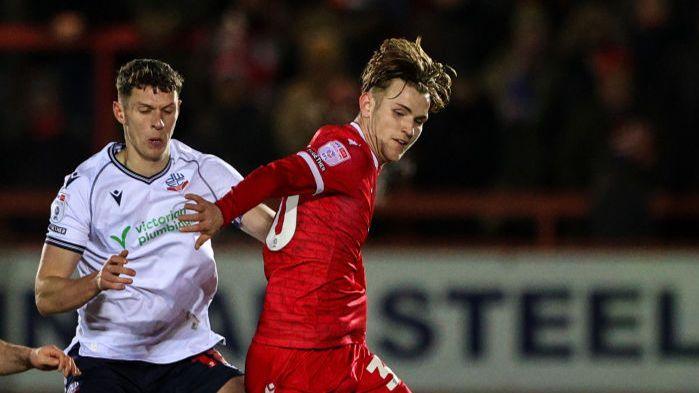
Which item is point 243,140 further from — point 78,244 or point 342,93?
point 78,244

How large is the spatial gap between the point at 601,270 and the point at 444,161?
141 centimetres

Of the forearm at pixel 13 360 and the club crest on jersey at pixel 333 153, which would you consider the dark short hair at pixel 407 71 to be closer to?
the club crest on jersey at pixel 333 153

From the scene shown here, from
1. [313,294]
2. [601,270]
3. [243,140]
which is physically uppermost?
[243,140]

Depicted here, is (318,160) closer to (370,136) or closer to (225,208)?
(370,136)

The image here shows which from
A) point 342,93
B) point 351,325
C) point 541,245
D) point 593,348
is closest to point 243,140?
point 342,93

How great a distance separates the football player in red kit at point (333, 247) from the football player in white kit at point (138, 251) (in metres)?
0.28

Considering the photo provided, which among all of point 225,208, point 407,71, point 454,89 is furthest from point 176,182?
point 454,89

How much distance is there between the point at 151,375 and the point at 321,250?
84cm

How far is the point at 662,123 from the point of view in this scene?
984 centimetres

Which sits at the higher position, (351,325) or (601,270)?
(601,270)

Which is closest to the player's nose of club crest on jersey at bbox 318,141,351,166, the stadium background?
club crest on jersey at bbox 318,141,351,166

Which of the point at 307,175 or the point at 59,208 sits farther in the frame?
the point at 59,208

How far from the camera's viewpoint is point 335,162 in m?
5.10

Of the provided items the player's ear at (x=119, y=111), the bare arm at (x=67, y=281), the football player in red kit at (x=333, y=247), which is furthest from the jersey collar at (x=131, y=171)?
the football player in red kit at (x=333, y=247)
